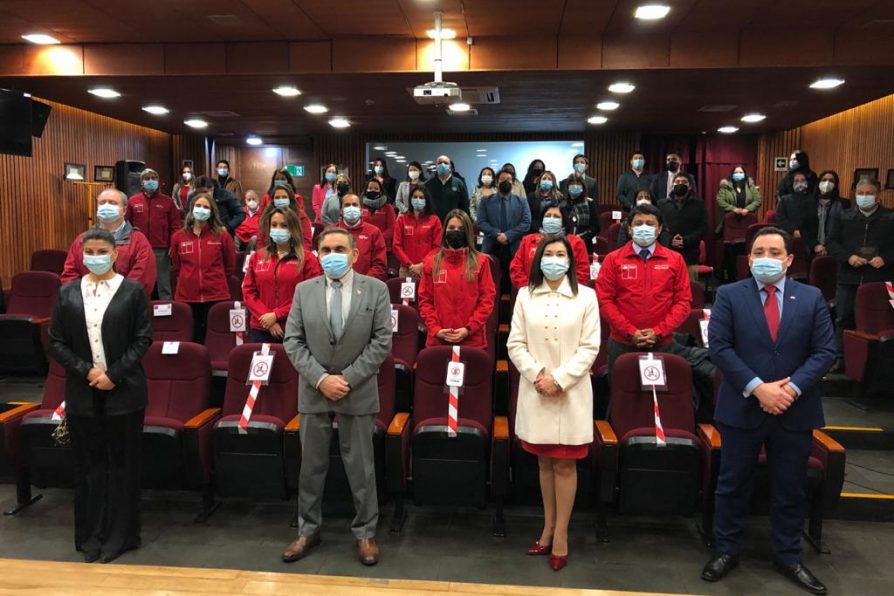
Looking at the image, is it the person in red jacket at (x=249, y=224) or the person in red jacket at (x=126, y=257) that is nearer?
the person in red jacket at (x=126, y=257)

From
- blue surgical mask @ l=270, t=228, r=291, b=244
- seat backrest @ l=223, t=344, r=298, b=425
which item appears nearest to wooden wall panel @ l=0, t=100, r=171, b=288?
blue surgical mask @ l=270, t=228, r=291, b=244

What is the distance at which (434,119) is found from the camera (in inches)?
392

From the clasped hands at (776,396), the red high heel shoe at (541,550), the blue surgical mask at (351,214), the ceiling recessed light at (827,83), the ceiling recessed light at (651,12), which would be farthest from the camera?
the ceiling recessed light at (827,83)

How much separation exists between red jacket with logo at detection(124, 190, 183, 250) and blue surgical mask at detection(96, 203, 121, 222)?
1908mm

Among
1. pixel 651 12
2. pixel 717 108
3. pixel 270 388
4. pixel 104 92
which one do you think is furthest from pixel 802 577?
pixel 104 92

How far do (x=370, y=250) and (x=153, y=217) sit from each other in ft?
6.40

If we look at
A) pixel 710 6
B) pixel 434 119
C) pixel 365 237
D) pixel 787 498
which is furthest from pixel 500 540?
pixel 434 119

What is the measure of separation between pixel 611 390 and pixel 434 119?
7309mm

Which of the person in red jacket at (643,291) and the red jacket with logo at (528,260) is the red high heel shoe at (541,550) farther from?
the red jacket with logo at (528,260)

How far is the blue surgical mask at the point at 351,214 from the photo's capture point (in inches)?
193

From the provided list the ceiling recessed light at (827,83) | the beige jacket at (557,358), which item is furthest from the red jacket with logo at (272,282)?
the ceiling recessed light at (827,83)

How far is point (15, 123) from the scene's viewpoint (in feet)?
20.9

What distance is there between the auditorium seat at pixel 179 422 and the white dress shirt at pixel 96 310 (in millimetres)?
542

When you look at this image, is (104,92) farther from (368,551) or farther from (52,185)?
(368,551)
